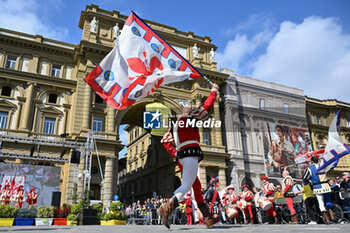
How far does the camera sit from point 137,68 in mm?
7887

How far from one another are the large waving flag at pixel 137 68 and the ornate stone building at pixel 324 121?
129ft

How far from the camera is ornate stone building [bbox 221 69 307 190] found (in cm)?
2959

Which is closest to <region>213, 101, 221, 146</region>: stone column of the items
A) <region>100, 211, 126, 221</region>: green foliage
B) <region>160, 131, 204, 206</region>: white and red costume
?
<region>100, 211, 126, 221</region>: green foliage

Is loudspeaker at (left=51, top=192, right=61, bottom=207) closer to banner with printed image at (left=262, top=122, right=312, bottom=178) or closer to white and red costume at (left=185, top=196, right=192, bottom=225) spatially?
white and red costume at (left=185, top=196, right=192, bottom=225)

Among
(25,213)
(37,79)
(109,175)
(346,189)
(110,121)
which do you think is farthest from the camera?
(37,79)

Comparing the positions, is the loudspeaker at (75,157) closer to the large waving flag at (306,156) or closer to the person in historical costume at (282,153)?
the large waving flag at (306,156)

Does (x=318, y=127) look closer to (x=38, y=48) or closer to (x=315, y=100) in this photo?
(x=315, y=100)

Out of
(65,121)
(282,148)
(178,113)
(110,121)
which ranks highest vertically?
(178,113)

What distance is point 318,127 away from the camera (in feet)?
136

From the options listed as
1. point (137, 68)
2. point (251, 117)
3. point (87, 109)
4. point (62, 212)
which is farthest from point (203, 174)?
point (137, 68)

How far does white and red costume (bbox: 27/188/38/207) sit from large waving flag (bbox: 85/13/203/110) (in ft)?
51.5

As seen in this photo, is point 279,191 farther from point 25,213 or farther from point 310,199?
point 25,213

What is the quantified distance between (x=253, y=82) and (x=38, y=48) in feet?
83.3

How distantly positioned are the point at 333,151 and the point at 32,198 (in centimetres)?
1992
